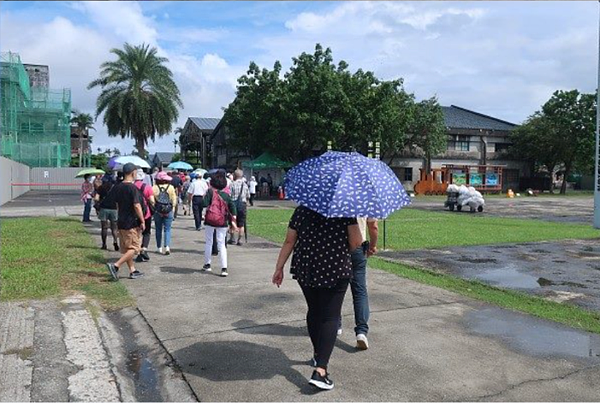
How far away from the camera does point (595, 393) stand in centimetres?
443

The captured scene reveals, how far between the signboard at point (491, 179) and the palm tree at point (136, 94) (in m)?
28.2

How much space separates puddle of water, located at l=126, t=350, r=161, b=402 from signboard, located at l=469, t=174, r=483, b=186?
46961mm

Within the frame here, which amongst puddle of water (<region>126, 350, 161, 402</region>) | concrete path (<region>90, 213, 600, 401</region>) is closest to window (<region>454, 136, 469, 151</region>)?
concrete path (<region>90, 213, 600, 401</region>)

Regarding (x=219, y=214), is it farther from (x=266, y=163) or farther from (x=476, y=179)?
(x=476, y=179)

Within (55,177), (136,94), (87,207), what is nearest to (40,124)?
(55,177)

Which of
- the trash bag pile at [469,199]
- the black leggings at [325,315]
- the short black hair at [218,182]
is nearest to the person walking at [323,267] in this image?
the black leggings at [325,315]

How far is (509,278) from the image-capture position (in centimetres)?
953

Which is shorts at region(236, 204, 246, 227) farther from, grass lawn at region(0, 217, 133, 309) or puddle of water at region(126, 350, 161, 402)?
puddle of water at region(126, 350, 161, 402)

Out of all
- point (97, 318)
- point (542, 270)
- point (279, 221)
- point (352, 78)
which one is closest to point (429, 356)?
point (97, 318)

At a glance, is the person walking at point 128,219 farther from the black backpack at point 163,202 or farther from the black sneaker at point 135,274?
the black backpack at point 163,202

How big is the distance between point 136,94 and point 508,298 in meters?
37.0

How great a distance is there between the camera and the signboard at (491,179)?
50.1 meters

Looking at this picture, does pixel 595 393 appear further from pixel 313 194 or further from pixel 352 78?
pixel 352 78

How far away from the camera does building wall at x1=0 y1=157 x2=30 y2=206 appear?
27.5 m
